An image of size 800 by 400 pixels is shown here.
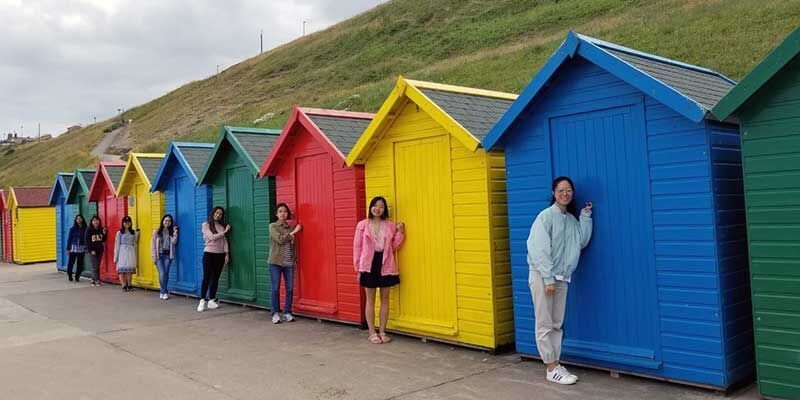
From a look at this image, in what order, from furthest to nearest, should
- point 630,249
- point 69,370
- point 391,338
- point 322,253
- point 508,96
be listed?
1. point 322,253
2. point 508,96
3. point 391,338
4. point 69,370
5. point 630,249

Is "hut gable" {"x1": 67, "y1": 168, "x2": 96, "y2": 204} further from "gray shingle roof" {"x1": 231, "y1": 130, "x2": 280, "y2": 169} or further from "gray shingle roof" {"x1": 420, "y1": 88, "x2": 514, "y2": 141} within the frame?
"gray shingle roof" {"x1": 420, "y1": 88, "x2": 514, "y2": 141}

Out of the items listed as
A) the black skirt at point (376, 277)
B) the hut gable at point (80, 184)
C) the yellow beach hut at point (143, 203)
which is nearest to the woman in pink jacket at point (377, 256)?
the black skirt at point (376, 277)

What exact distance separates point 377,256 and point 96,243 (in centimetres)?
1133

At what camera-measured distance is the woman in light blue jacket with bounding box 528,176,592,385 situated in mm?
6117

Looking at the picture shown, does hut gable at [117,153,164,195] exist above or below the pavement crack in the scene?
above

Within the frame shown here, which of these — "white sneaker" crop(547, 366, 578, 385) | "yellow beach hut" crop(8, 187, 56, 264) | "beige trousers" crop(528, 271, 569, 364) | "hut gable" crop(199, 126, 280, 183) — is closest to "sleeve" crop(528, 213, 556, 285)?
"beige trousers" crop(528, 271, 569, 364)

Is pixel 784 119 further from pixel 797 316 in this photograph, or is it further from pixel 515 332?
pixel 515 332

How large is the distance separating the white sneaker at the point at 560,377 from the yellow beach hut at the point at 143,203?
1095cm

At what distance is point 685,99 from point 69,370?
7117mm

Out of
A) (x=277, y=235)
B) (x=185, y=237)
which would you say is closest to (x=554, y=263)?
(x=277, y=235)

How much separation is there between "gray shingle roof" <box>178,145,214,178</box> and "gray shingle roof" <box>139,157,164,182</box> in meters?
1.64

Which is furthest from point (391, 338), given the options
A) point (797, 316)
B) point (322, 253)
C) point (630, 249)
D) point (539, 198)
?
point (797, 316)

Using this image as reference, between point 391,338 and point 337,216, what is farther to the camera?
point 337,216

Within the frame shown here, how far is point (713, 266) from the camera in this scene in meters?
5.50
